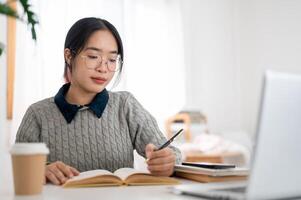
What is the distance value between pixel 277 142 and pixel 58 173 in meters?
0.62

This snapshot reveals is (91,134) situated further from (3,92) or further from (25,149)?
(3,92)

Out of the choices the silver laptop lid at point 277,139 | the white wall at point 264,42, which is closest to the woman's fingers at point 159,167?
the silver laptop lid at point 277,139

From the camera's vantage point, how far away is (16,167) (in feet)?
2.63

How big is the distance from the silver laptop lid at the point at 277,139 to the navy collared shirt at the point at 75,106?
0.91 meters

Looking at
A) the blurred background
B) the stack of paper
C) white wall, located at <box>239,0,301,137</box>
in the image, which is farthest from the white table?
white wall, located at <box>239,0,301,137</box>

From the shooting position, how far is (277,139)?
619 millimetres

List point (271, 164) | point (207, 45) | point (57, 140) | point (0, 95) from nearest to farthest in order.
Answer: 1. point (271, 164)
2. point (57, 140)
3. point (0, 95)
4. point (207, 45)

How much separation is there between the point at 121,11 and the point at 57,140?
5.85ft

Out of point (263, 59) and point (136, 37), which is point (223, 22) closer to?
point (263, 59)

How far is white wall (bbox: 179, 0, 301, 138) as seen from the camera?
3938mm

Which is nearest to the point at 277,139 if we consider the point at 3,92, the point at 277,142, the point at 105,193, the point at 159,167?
the point at 277,142

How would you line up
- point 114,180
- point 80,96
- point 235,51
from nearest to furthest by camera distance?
point 114,180, point 80,96, point 235,51

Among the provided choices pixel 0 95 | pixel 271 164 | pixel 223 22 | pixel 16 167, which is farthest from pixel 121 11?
pixel 271 164

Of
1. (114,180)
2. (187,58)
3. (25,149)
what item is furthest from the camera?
(187,58)
